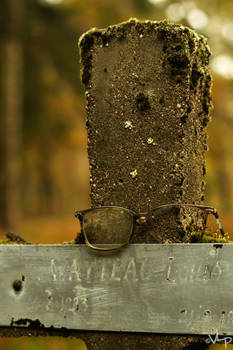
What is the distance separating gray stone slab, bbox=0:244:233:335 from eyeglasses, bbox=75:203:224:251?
2.6 inches

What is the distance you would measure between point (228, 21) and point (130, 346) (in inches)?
432

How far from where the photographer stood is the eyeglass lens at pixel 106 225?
156 centimetres

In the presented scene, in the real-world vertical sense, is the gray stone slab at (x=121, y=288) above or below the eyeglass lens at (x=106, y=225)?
below

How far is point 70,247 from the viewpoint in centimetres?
154

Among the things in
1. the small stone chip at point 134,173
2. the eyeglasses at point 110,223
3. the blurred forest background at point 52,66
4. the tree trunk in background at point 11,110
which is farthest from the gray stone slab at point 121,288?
the tree trunk in background at point 11,110

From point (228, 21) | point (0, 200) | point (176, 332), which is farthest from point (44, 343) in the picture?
point (228, 21)

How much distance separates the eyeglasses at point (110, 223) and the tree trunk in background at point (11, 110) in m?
8.50

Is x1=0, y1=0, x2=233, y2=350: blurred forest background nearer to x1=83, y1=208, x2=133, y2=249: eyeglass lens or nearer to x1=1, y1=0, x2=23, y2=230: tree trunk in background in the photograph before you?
x1=1, y1=0, x2=23, y2=230: tree trunk in background

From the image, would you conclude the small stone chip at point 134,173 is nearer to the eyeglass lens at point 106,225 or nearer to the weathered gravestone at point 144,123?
the weathered gravestone at point 144,123

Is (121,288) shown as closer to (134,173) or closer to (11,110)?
(134,173)

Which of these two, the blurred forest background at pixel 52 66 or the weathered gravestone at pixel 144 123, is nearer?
the weathered gravestone at pixel 144 123

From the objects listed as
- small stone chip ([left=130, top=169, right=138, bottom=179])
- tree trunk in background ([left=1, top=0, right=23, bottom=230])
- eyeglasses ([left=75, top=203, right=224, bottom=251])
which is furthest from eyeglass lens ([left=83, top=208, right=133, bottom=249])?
tree trunk in background ([left=1, top=0, right=23, bottom=230])

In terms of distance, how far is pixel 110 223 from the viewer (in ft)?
5.24

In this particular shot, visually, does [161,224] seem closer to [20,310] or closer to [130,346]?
[130,346]
